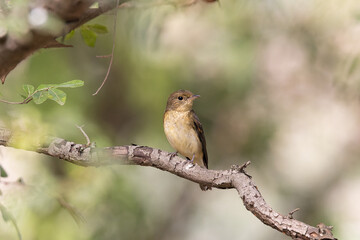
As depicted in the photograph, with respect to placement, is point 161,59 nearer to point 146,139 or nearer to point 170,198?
point 146,139

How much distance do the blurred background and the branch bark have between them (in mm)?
984

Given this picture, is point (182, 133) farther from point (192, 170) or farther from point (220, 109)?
point (192, 170)

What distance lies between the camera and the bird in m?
5.35

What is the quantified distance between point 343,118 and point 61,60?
13.4ft

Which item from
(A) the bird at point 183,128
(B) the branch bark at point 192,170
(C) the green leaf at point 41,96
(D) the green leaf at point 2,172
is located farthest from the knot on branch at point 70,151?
(A) the bird at point 183,128

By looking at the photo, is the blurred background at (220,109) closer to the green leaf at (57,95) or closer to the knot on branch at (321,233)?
the green leaf at (57,95)

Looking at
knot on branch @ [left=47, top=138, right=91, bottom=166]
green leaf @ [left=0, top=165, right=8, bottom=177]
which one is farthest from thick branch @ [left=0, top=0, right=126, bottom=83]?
knot on branch @ [left=47, top=138, right=91, bottom=166]

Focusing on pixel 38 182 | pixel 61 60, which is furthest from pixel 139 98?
pixel 38 182

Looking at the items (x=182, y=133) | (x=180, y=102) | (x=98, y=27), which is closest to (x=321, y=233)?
(x=98, y=27)

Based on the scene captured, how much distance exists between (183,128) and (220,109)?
5.99 feet

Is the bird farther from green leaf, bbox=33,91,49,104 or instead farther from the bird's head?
green leaf, bbox=33,91,49,104

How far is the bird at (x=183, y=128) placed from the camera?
17.6ft

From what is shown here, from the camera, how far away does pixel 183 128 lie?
539 centimetres

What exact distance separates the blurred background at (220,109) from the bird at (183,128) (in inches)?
21.1
